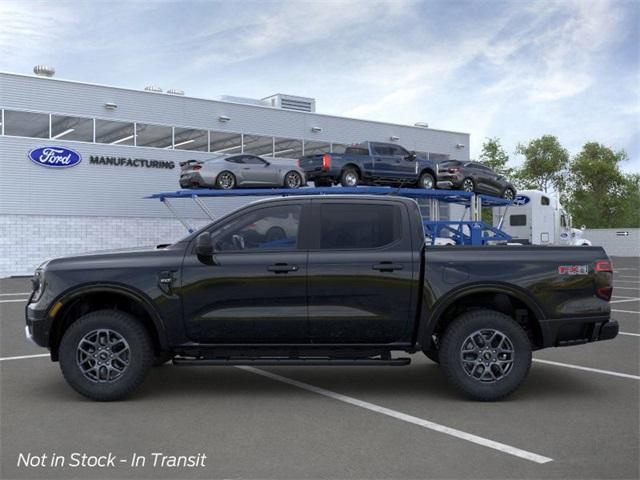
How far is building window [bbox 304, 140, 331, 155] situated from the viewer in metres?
33.8

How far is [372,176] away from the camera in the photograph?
22.0 metres

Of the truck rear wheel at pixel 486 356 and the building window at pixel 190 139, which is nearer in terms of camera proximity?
the truck rear wheel at pixel 486 356

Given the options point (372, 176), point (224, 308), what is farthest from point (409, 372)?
point (372, 176)

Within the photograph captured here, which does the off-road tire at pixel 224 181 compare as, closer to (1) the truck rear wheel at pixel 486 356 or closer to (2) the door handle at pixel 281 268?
(2) the door handle at pixel 281 268

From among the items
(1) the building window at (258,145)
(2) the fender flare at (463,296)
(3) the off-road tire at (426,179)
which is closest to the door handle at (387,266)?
(2) the fender flare at (463,296)

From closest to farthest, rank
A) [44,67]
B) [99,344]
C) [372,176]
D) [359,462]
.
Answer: [359,462], [99,344], [372,176], [44,67]

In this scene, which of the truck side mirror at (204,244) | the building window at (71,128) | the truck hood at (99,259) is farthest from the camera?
the building window at (71,128)

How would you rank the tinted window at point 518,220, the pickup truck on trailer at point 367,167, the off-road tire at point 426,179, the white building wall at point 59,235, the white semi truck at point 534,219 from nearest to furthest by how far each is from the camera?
the pickup truck on trailer at point 367,167 < the off-road tire at point 426,179 < the white building wall at point 59,235 < the white semi truck at point 534,219 < the tinted window at point 518,220

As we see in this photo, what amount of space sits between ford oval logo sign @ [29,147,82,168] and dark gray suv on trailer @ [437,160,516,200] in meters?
14.7

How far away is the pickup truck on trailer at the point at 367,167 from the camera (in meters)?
21.7

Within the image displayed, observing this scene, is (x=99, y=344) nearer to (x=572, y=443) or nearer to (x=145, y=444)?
(x=145, y=444)

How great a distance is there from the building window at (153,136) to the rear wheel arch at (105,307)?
77.8 feet

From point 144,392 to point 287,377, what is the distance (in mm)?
1493

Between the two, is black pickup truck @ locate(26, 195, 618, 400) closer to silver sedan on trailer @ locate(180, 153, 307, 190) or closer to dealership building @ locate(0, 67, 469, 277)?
silver sedan on trailer @ locate(180, 153, 307, 190)
